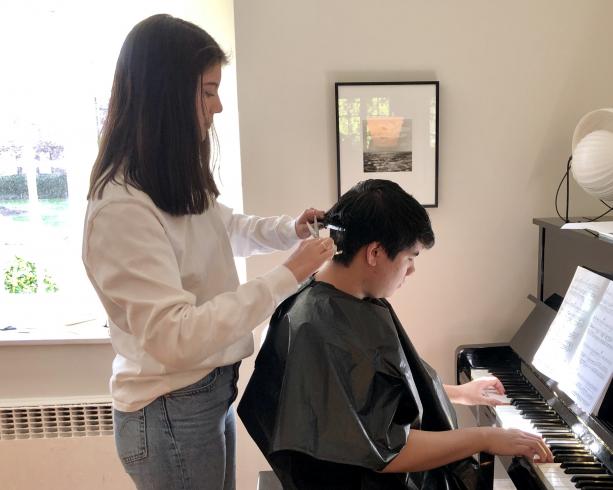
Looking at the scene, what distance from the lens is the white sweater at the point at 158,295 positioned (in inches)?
35.9

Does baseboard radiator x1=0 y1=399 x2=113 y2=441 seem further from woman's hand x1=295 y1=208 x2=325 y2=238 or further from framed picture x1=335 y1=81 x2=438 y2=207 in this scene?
framed picture x1=335 y1=81 x2=438 y2=207

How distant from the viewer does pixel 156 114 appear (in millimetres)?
977

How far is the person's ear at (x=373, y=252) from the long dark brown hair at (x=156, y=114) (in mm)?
409

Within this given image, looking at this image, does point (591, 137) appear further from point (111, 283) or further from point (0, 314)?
point (0, 314)

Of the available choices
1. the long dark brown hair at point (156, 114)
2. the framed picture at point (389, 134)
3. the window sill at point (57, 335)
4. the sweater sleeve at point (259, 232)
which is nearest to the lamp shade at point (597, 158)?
the framed picture at point (389, 134)

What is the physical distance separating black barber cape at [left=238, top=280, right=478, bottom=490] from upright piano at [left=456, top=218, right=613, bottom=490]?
182mm

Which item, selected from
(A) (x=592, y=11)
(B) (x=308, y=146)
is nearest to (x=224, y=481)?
(B) (x=308, y=146)

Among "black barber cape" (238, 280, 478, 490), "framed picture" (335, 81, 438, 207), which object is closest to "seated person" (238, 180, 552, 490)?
"black barber cape" (238, 280, 478, 490)

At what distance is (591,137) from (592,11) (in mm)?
599

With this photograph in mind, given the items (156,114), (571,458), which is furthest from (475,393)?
(156,114)

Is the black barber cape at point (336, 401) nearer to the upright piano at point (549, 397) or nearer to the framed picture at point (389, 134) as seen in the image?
the upright piano at point (549, 397)

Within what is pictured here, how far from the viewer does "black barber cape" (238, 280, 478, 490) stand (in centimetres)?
105

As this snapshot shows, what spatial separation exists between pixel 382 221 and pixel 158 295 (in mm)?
503

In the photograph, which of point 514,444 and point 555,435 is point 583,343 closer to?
point 555,435
